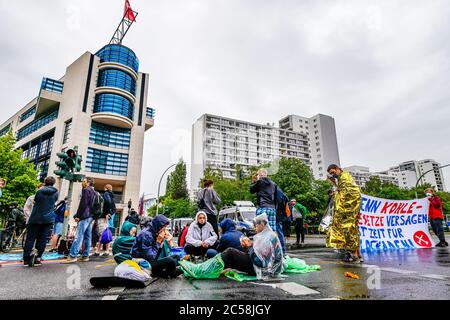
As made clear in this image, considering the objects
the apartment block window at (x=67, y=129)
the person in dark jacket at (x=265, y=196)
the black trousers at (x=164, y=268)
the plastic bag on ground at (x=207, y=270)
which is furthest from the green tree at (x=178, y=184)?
the plastic bag on ground at (x=207, y=270)

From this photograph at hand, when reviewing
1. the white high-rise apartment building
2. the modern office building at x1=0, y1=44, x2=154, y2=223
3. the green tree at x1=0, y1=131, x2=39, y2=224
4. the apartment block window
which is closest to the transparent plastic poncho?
the green tree at x1=0, y1=131, x2=39, y2=224

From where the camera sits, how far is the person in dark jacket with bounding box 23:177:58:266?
5.76 metres

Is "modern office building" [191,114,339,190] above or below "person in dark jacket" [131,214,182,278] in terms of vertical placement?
above

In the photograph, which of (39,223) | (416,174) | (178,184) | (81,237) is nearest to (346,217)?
(81,237)

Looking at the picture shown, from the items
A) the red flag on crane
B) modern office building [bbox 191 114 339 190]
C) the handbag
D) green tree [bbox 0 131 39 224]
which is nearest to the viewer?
the handbag

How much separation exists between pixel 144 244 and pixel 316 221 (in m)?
32.3

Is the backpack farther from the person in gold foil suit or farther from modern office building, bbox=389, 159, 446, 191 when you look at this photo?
modern office building, bbox=389, 159, 446, 191

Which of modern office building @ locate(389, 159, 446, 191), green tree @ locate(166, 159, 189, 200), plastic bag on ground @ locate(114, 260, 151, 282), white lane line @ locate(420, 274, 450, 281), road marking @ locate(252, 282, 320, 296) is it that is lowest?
road marking @ locate(252, 282, 320, 296)

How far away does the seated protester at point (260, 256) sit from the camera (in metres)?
3.95

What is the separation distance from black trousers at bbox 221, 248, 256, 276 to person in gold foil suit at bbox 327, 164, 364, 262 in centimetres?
267

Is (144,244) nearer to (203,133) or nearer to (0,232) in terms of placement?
(0,232)

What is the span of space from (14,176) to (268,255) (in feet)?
94.9

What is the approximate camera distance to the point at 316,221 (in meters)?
33.3
